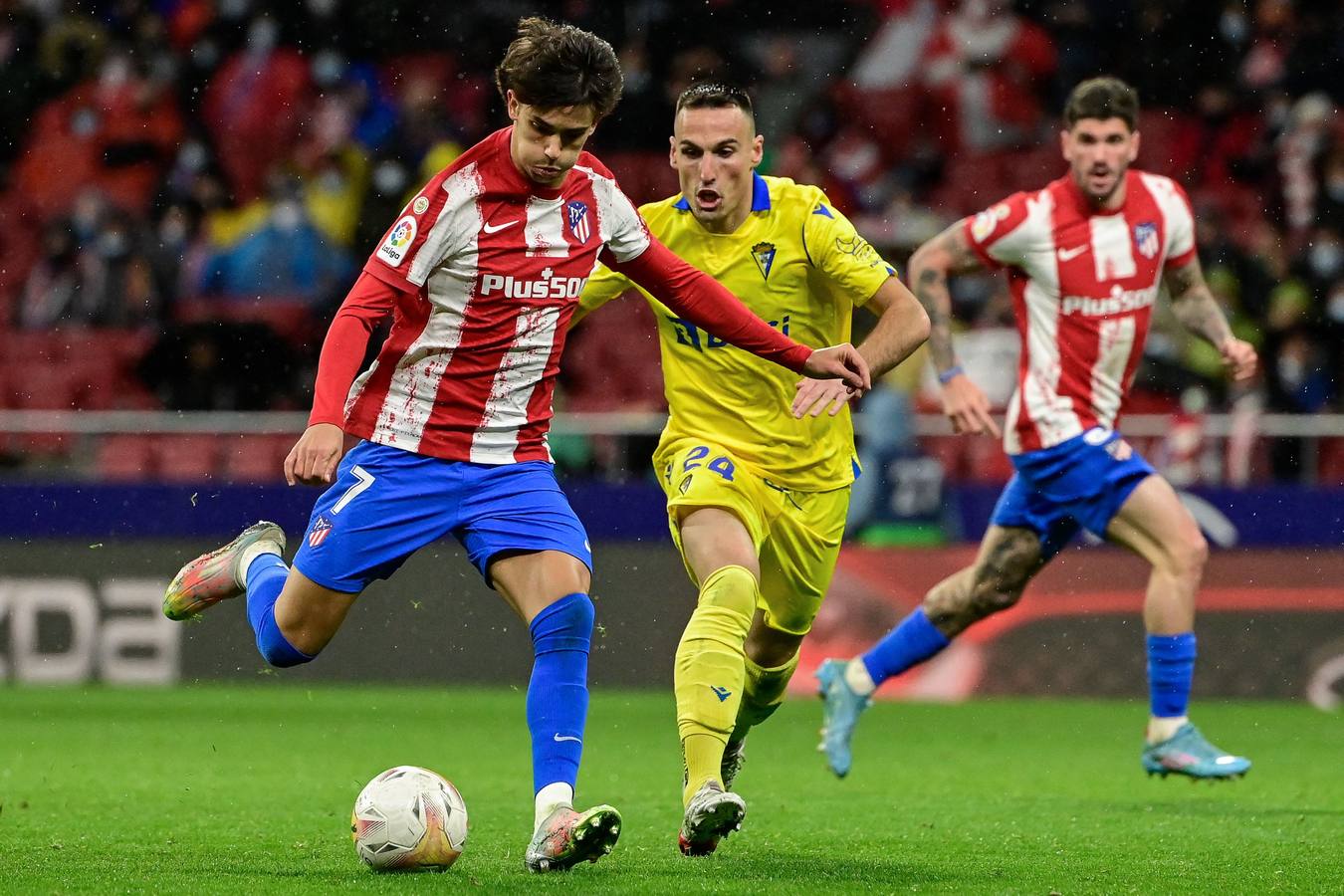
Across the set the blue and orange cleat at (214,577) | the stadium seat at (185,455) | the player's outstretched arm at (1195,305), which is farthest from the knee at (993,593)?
the stadium seat at (185,455)

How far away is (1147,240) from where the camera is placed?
7668 mm

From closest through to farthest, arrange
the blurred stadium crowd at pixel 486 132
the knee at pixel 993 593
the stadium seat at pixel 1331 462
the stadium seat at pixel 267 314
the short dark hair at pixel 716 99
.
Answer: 1. the short dark hair at pixel 716 99
2. the knee at pixel 993 593
3. the stadium seat at pixel 1331 462
4. the blurred stadium crowd at pixel 486 132
5. the stadium seat at pixel 267 314

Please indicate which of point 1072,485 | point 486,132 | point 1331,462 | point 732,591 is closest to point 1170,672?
point 1072,485

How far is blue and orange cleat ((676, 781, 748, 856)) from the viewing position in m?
4.74

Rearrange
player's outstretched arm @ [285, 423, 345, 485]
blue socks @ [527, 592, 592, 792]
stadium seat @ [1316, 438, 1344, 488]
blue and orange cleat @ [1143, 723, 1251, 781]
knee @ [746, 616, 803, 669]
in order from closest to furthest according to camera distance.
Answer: player's outstretched arm @ [285, 423, 345, 485], blue socks @ [527, 592, 592, 792], knee @ [746, 616, 803, 669], blue and orange cleat @ [1143, 723, 1251, 781], stadium seat @ [1316, 438, 1344, 488]

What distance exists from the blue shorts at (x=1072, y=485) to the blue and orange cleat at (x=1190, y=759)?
86cm

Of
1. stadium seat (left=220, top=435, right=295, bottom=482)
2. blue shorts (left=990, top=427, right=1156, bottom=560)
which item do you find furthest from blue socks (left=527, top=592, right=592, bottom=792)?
stadium seat (left=220, top=435, right=295, bottom=482)

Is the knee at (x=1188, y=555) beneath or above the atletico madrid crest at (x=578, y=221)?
beneath

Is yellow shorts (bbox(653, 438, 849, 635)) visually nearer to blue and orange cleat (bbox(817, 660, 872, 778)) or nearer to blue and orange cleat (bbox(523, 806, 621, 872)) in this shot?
blue and orange cleat (bbox(523, 806, 621, 872))

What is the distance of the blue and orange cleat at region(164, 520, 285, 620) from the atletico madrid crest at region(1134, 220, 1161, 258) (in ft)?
11.2

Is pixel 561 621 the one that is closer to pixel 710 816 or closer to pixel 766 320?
pixel 710 816

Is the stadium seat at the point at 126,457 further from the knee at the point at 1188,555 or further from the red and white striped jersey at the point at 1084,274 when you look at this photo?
the knee at the point at 1188,555

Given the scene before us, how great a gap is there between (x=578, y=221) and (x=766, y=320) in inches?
38.3

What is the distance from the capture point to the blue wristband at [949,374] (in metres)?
7.21
